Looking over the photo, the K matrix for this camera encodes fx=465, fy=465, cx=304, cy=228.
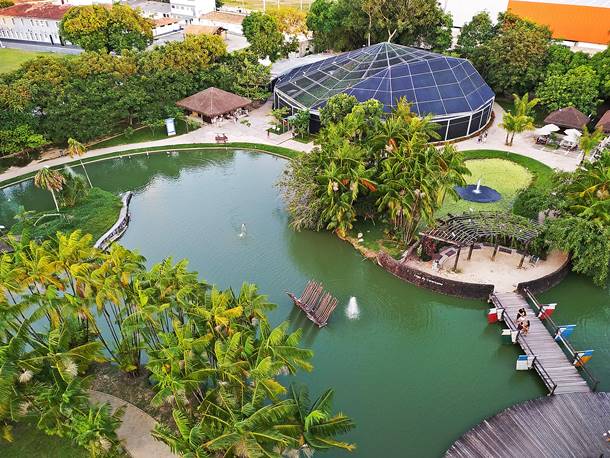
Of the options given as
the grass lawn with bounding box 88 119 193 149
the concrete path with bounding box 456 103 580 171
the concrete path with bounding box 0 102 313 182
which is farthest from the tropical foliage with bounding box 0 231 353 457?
the concrete path with bounding box 456 103 580 171

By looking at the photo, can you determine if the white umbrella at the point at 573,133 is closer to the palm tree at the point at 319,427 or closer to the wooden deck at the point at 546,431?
the wooden deck at the point at 546,431

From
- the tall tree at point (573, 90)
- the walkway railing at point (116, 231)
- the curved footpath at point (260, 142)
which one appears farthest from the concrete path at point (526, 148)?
the walkway railing at point (116, 231)

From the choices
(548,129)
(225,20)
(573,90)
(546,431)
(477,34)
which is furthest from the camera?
(225,20)

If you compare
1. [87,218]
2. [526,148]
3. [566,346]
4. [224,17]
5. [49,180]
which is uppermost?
[224,17]

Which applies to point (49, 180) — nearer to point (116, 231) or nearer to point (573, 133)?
point (116, 231)

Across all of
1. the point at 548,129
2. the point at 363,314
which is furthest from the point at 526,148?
the point at 363,314

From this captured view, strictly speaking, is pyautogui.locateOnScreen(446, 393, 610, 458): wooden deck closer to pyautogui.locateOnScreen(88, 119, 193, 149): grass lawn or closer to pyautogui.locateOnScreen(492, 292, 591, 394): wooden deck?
pyautogui.locateOnScreen(492, 292, 591, 394): wooden deck

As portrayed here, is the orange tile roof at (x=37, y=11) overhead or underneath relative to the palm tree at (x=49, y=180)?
overhead
